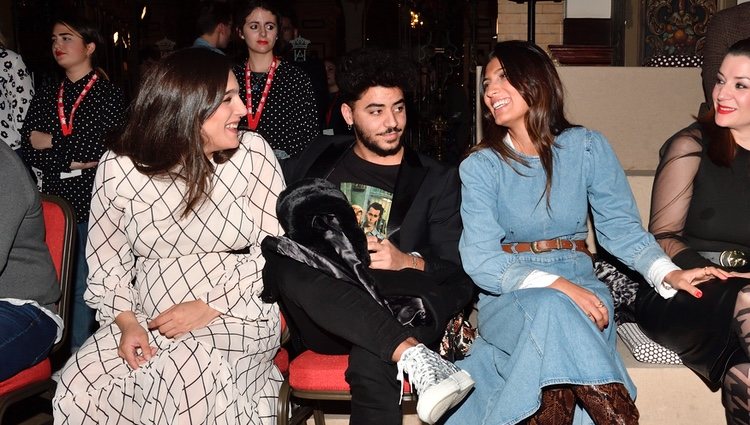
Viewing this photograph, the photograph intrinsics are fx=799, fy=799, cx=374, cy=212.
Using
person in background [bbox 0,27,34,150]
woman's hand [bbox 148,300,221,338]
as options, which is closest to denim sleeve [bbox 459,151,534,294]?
woman's hand [bbox 148,300,221,338]

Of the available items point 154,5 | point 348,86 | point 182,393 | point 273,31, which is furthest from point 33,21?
point 182,393

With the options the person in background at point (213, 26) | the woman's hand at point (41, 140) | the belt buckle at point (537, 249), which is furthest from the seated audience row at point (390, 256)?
the person in background at point (213, 26)

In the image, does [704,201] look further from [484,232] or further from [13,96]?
[13,96]

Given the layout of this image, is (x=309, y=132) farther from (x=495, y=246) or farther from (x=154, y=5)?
(x=154, y=5)

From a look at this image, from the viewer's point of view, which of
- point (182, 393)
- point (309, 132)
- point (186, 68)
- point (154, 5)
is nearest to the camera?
point (182, 393)

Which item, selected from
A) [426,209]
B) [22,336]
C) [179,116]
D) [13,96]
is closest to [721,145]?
[426,209]

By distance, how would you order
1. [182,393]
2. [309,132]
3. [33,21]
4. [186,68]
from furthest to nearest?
[33,21]
[309,132]
[186,68]
[182,393]

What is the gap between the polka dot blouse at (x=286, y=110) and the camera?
11.8 ft

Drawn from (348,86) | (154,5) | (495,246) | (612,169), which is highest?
(154,5)

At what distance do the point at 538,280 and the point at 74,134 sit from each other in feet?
7.72

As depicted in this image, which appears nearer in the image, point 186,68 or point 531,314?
point 531,314

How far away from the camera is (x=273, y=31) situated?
12.1 feet

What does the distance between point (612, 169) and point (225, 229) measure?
4.24 ft

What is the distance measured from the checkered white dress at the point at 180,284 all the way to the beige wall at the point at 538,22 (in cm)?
389
